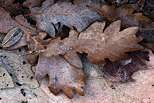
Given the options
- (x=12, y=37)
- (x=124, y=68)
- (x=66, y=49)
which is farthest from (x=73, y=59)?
(x=12, y=37)

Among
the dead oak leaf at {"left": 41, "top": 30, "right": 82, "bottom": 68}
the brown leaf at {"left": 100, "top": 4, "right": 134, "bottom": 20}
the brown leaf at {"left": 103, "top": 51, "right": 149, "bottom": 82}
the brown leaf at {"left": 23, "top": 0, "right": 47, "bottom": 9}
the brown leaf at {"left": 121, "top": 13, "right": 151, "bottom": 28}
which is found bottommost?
the brown leaf at {"left": 103, "top": 51, "right": 149, "bottom": 82}

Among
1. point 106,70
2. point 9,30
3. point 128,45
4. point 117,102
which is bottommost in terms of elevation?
Result: point 117,102

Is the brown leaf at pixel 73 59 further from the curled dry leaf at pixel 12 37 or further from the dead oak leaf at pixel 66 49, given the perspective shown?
the curled dry leaf at pixel 12 37

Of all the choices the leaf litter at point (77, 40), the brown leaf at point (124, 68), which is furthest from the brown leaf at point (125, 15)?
the brown leaf at point (124, 68)

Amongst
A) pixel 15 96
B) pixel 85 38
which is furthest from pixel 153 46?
pixel 15 96

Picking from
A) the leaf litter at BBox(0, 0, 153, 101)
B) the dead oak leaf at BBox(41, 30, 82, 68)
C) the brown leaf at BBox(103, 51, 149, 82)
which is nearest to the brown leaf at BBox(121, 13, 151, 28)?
the leaf litter at BBox(0, 0, 153, 101)

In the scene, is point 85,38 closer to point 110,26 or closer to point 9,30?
point 110,26

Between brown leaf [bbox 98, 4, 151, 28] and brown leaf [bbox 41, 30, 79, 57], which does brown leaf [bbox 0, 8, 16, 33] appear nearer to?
brown leaf [bbox 41, 30, 79, 57]
